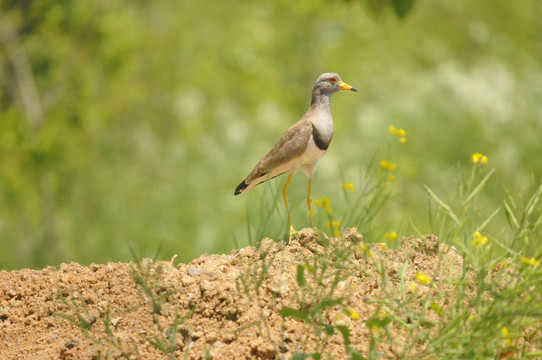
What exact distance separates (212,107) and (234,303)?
9664mm

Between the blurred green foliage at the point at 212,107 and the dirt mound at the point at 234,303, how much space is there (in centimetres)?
203

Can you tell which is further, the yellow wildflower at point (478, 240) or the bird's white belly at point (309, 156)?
the bird's white belly at point (309, 156)

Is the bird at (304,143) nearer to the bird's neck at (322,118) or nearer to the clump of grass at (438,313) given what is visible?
the bird's neck at (322,118)

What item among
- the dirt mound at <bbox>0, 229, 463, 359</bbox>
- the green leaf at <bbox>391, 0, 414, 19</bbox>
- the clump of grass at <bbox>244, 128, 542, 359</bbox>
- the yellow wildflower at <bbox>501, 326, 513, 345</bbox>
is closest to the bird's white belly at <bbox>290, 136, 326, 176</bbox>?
the dirt mound at <bbox>0, 229, 463, 359</bbox>

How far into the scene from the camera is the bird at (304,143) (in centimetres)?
396

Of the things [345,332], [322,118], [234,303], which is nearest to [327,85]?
[322,118]

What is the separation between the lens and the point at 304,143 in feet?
13.1

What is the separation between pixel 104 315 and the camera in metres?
3.16

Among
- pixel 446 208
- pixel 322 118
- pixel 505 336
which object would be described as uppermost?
pixel 322 118

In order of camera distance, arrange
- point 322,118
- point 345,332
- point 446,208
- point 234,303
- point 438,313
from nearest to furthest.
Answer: point 345,332 → point 438,313 → point 234,303 → point 446,208 → point 322,118

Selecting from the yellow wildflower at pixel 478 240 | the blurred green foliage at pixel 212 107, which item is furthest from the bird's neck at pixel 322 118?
the blurred green foliage at pixel 212 107

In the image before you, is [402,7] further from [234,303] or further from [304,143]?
[234,303]

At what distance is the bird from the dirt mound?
0.55 metres

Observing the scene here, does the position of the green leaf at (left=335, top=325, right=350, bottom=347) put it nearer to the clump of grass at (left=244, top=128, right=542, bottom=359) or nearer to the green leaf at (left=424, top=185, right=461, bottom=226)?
the clump of grass at (left=244, top=128, right=542, bottom=359)
